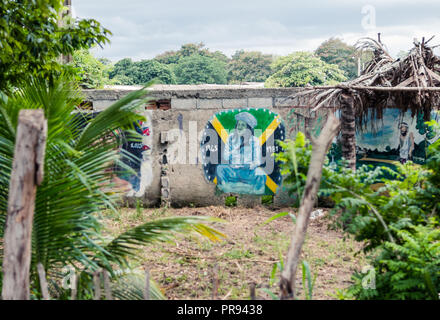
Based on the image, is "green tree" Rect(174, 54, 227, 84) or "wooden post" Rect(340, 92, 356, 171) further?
"green tree" Rect(174, 54, 227, 84)

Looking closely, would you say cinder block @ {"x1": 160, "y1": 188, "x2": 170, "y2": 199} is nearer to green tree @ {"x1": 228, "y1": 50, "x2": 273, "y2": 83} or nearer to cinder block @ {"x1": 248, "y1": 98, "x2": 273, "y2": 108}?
cinder block @ {"x1": 248, "y1": 98, "x2": 273, "y2": 108}

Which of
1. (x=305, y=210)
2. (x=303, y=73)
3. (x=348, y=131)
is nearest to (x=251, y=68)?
(x=303, y=73)

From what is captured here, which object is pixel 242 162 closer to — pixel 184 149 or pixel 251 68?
pixel 184 149

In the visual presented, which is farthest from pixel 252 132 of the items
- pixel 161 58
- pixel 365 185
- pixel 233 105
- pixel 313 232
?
pixel 161 58

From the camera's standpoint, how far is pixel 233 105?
26.3ft

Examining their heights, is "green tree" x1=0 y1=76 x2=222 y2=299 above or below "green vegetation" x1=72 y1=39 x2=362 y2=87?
below

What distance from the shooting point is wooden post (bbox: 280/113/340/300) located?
2.68 m

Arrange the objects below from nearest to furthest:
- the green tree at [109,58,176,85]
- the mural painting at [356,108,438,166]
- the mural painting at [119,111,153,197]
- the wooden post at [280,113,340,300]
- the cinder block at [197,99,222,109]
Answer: the wooden post at [280,113,340,300] < the mural painting at [356,108,438,166] < the cinder block at [197,99,222,109] < the mural painting at [119,111,153,197] < the green tree at [109,58,176,85]

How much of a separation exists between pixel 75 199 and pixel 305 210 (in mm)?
1585

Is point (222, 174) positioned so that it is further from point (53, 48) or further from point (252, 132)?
point (53, 48)

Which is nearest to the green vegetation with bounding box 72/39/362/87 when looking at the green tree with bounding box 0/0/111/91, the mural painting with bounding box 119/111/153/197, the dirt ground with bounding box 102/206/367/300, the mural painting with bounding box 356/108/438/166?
the mural painting with bounding box 119/111/153/197

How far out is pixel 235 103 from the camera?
8.01 m

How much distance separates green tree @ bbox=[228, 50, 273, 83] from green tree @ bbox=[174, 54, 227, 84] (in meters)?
2.81

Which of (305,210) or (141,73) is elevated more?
(141,73)
